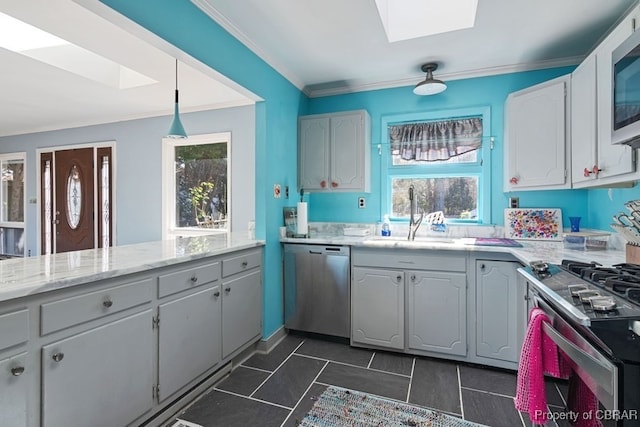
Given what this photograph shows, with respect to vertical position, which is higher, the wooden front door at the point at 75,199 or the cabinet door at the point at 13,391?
the wooden front door at the point at 75,199

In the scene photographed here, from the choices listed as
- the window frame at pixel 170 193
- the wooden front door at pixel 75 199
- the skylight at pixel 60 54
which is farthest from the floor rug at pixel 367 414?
the wooden front door at pixel 75 199

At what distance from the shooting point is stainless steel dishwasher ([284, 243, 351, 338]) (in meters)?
2.77

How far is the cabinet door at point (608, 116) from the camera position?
63.2 inches

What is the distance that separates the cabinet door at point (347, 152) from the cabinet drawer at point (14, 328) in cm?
248

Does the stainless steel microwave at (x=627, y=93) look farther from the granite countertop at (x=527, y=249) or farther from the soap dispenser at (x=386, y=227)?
the soap dispenser at (x=386, y=227)

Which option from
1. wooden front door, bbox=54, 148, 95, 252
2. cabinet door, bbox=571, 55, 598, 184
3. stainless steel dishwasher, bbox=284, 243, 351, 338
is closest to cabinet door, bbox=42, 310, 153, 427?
stainless steel dishwasher, bbox=284, 243, 351, 338

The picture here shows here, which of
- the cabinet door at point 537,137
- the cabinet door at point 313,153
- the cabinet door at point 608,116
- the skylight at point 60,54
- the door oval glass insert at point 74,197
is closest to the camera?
the cabinet door at point 608,116

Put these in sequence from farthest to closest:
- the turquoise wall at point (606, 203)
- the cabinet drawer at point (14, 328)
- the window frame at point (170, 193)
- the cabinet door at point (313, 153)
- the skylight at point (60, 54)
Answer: the window frame at point (170, 193)
the cabinet door at point (313, 153)
the skylight at point (60, 54)
the turquoise wall at point (606, 203)
the cabinet drawer at point (14, 328)

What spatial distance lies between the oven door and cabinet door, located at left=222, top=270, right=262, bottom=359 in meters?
A: 1.90

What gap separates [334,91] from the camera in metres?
3.43

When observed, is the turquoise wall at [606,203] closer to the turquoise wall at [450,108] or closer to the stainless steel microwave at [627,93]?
the turquoise wall at [450,108]

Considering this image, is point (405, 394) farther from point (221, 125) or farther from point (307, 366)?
point (221, 125)

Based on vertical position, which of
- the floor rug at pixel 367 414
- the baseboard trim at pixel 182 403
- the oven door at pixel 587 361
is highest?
the oven door at pixel 587 361

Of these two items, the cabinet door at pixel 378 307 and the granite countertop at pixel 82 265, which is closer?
Answer: the granite countertop at pixel 82 265
